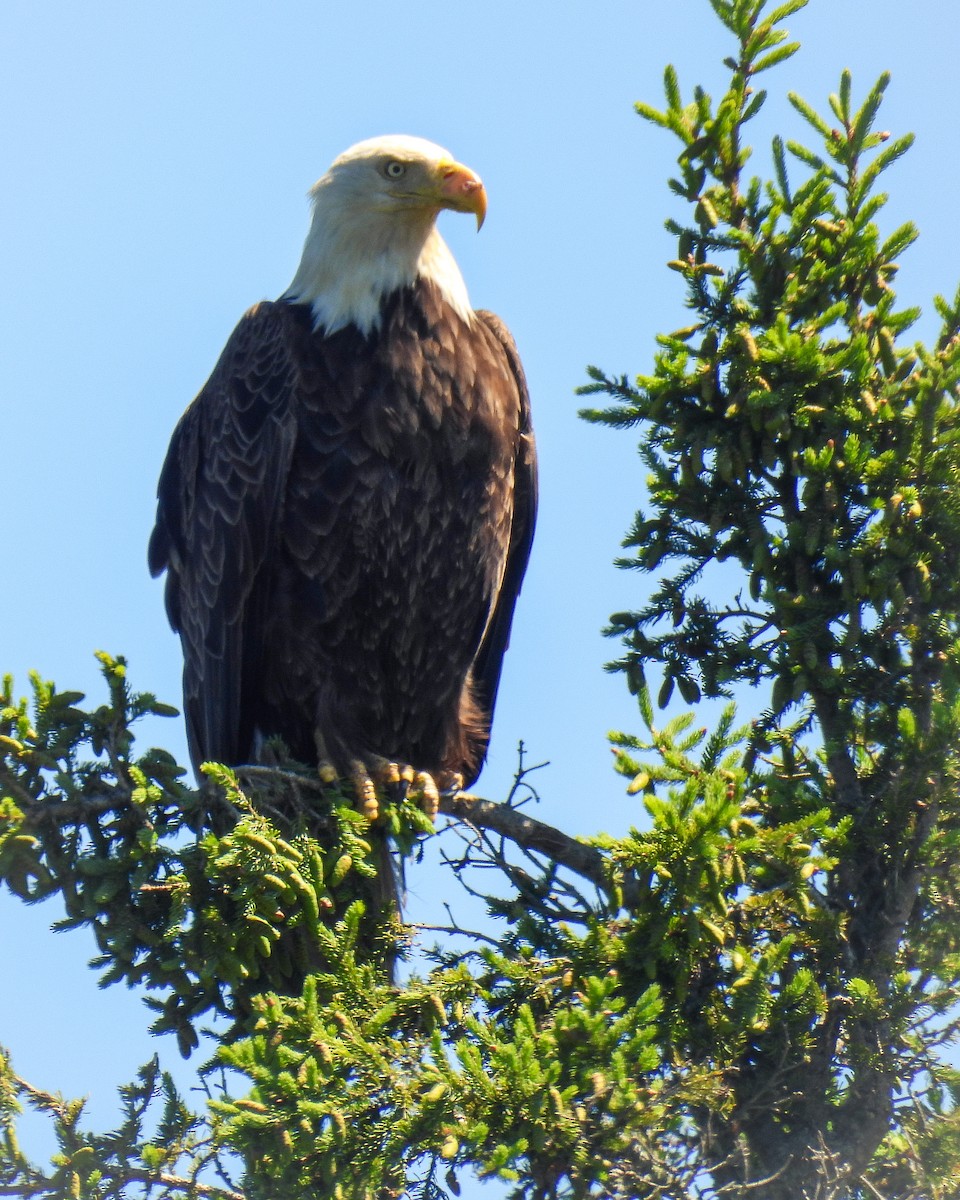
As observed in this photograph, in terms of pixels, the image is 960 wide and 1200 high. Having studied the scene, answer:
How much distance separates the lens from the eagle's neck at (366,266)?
5.09 m

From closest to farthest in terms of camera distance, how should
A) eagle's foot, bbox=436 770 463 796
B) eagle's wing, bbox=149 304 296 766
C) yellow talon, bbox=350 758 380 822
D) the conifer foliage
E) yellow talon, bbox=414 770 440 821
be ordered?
the conifer foliage < yellow talon, bbox=350 758 380 822 < yellow talon, bbox=414 770 440 821 < eagle's wing, bbox=149 304 296 766 < eagle's foot, bbox=436 770 463 796

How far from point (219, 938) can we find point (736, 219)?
2.55 meters

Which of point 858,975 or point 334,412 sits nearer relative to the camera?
point 858,975

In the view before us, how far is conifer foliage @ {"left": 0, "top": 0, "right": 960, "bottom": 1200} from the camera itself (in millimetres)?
3371

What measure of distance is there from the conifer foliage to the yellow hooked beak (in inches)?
39.8

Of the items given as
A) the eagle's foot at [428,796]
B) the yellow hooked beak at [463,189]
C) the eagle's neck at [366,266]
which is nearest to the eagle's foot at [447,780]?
the eagle's foot at [428,796]

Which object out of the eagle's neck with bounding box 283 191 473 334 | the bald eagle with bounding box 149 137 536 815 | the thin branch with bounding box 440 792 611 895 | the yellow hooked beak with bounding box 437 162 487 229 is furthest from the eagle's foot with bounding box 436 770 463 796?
the yellow hooked beak with bounding box 437 162 487 229

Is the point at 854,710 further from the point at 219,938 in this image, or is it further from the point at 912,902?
the point at 219,938

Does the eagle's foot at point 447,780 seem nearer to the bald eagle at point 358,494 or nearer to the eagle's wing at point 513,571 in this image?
the bald eagle at point 358,494

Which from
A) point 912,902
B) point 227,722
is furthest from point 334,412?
point 912,902

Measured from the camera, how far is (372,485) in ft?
15.9

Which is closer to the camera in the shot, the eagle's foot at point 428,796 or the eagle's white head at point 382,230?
the eagle's foot at point 428,796

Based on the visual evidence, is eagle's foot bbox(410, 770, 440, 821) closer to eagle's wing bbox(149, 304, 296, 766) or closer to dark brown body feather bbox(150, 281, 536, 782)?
dark brown body feather bbox(150, 281, 536, 782)

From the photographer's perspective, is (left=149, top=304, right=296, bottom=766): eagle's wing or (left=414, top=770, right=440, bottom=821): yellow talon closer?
(left=414, top=770, right=440, bottom=821): yellow talon
